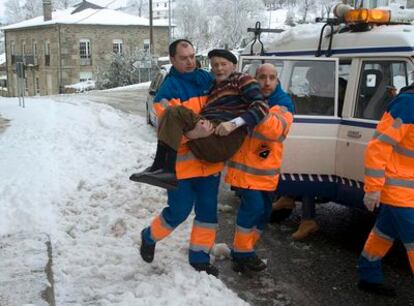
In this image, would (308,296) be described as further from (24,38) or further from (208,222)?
(24,38)

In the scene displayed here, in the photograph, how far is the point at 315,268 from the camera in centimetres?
518

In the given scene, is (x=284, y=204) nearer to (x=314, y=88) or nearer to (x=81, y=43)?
(x=314, y=88)

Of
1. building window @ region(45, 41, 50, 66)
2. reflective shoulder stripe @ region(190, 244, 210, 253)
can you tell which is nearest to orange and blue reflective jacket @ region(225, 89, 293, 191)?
reflective shoulder stripe @ region(190, 244, 210, 253)

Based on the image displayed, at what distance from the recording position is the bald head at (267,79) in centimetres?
461

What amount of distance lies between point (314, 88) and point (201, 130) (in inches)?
76.0

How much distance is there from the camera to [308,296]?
4590 millimetres

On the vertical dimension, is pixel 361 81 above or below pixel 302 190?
above

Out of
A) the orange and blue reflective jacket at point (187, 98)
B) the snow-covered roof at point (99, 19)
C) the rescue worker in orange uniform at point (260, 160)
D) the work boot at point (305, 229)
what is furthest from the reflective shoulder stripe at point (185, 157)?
the snow-covered roof at point (99, 19)

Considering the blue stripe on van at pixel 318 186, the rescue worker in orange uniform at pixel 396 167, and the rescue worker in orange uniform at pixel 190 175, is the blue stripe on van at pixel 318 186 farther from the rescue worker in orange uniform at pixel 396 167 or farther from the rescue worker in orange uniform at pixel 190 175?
the rescue worker in orange uniform at pixel 190 175

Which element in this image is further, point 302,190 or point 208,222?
point 302,190

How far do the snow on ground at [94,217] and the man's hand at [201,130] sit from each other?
1111 millimetres

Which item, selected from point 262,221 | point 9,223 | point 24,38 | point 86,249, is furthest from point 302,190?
point 24,38

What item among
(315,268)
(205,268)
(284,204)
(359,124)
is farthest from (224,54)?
(284,204)

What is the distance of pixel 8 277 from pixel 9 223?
148 cm
